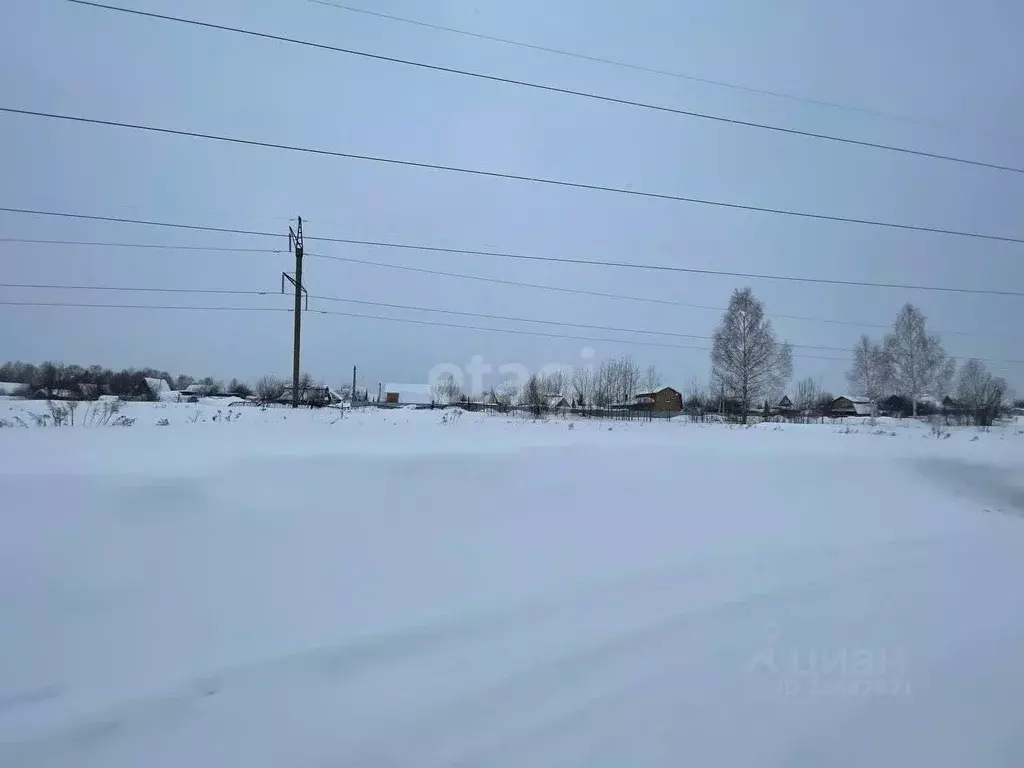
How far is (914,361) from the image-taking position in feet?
59.4

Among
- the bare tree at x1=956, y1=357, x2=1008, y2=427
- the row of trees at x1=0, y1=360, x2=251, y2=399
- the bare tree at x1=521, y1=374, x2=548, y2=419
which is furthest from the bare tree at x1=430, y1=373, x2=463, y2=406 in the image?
the bare tree at x1=956, y1=357, x2=1008, y2=427

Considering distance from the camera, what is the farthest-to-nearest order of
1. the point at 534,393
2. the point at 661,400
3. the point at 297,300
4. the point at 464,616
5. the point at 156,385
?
1. the point at 661,400
2. the point at 534,393
3. the point at 156,385
4. the point at 297,300
5. the point at 464,616

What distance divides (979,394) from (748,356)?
7.98m

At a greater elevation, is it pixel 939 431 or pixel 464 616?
pixel 939 431

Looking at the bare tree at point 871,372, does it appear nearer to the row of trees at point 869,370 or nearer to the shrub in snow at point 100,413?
the row of trees at point 869,370

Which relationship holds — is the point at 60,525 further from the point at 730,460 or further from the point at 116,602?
the point at 730,460

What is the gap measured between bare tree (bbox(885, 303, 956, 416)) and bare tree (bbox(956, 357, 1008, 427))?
1.87 meters

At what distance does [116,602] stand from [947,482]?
10.1 metres

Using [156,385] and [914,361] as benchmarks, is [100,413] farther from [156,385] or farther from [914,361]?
[914,361]

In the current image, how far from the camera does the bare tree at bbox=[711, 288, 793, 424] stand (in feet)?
70.9

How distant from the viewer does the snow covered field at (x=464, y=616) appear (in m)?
2.07

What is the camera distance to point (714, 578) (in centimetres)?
379

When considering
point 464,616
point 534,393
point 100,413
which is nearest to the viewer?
point 464,616

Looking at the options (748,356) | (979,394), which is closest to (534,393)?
(748,356)
